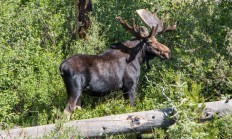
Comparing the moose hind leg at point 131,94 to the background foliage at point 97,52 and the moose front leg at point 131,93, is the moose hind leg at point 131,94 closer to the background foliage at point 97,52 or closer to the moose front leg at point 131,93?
the moose front leg at point 131,93

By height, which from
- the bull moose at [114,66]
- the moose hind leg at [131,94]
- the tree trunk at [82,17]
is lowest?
the moose hind leg at [131,94]

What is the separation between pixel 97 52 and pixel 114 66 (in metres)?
1.42

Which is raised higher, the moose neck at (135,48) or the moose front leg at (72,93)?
the moose neck at (135,48)

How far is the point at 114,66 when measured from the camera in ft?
35.2

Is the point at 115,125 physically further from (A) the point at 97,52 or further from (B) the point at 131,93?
(A) the point at 97,52

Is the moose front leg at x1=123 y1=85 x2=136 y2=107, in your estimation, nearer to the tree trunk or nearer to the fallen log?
the fallen log

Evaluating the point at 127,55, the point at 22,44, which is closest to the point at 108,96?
the point at 127,55

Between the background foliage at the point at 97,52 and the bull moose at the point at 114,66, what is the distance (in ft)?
0.86

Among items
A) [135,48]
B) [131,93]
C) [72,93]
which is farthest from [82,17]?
[72,93]

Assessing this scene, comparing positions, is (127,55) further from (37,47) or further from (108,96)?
(37,47)

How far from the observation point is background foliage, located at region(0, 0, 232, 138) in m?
10.5

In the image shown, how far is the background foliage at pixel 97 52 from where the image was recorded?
1049 centimetres

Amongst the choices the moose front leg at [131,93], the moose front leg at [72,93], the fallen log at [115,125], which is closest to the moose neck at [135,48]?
the moose front leg at [131,93]

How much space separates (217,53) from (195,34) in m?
0.87
